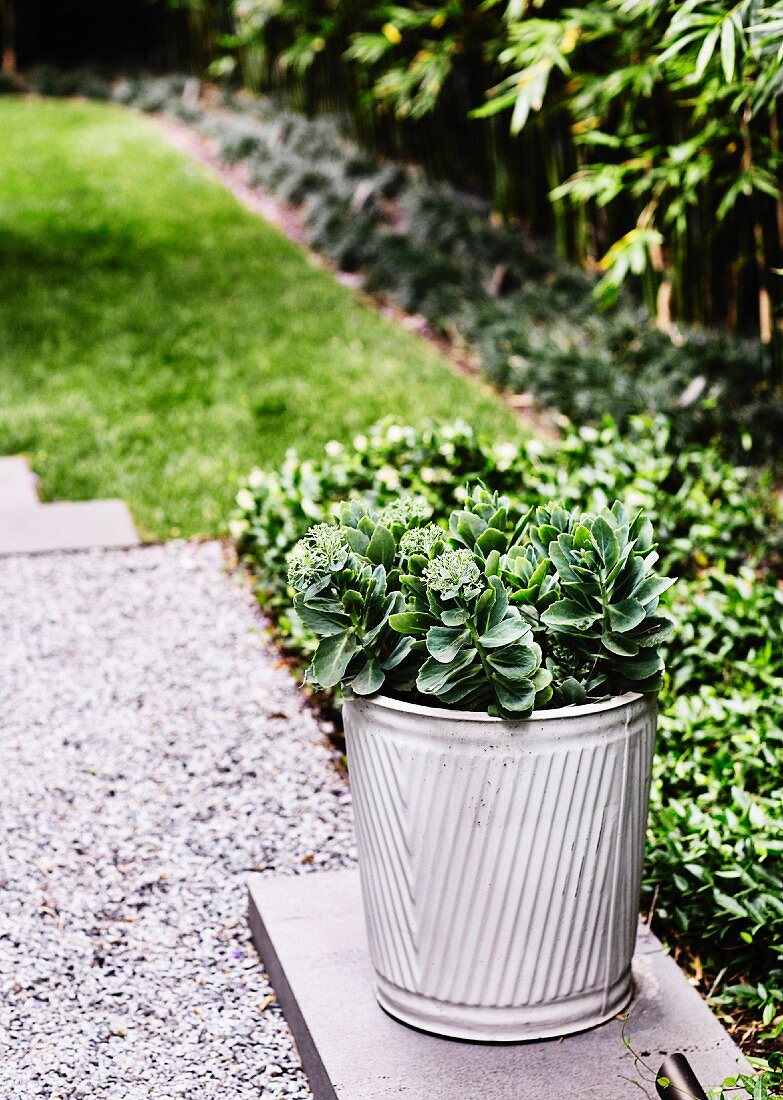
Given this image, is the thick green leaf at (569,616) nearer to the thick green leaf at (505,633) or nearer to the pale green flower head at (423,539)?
the thick green leaf at (505,633)

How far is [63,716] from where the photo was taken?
278cm

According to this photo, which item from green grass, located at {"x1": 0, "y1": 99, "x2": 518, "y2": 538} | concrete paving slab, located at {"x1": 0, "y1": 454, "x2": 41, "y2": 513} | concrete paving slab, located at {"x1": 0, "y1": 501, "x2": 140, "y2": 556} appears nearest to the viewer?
A: concrete paving slab, located at {"x1": 0, "y1": 501, "x2": 140, "y2": 556}

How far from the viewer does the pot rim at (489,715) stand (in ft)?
4.90

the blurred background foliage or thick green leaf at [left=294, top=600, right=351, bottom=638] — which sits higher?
the blurred background foliage

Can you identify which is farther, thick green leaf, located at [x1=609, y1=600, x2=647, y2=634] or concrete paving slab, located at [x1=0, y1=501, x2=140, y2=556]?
concrete paving slab, located at [x1=0, y1=501, x2=140, y2=556]

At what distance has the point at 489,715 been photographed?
1504mm

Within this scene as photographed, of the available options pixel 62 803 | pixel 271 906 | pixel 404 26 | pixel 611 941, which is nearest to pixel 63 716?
pixel 62 803

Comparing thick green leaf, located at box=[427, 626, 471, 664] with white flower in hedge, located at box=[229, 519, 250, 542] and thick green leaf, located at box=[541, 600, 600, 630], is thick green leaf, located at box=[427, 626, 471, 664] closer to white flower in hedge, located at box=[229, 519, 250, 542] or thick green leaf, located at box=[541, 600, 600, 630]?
thick green leaf, located at box=[541, 600, 600, 630]

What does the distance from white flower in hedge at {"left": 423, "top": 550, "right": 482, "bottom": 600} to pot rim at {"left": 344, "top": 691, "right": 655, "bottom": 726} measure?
150 mm

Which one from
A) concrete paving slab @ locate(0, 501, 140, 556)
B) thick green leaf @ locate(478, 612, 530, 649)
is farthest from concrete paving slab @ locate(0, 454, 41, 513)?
thick green leaf @ locate(478, 612, 530, 649)

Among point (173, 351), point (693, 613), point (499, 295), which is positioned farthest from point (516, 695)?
point (499, 295)

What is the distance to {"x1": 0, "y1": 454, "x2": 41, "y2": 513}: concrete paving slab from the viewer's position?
155 inches

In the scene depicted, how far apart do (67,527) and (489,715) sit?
2590 mm

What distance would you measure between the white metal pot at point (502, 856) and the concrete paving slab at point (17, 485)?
8.56 feet
